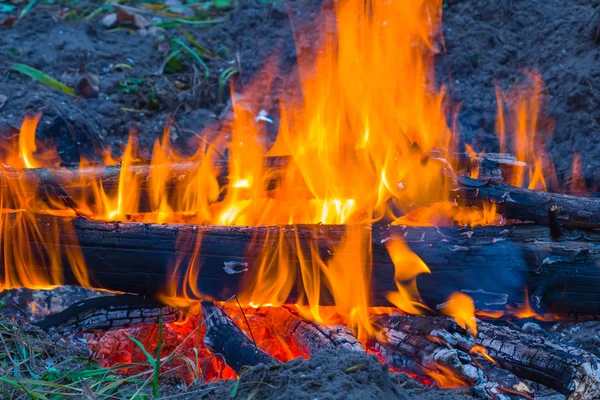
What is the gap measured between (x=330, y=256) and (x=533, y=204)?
94cm

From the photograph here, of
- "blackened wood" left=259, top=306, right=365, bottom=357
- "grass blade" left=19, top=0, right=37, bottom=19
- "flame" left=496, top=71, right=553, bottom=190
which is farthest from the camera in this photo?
"grass blade" left=19, top=0, right=37, bottom=19

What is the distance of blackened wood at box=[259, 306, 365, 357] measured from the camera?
277 cm

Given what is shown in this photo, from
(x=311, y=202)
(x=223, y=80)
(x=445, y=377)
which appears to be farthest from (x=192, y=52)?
(x=445, y=377)

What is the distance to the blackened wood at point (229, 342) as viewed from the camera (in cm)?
260

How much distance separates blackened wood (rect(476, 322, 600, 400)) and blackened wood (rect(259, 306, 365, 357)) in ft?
1.85

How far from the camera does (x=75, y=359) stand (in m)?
2.72

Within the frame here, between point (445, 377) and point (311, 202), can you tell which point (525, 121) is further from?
point (445, 377)

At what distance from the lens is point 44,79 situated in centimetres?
543

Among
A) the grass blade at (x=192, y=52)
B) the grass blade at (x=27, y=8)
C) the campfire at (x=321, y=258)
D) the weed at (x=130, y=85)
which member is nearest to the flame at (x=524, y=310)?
the campfire at (x=321, y=258)

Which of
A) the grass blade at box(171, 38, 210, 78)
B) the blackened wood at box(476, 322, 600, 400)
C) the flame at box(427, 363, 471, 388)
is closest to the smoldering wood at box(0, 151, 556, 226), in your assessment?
the blackened wood at box(476, 322, 600, 400)

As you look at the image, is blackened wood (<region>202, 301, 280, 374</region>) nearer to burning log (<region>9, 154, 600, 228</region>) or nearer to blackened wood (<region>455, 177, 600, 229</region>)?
burning log (<region>9, 154, 600, 228</region>)

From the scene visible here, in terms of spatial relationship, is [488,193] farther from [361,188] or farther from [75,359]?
[75,359]

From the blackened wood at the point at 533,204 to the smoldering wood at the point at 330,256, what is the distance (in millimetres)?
58

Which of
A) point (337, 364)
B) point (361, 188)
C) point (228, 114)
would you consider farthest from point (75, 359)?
point (228, 114)
